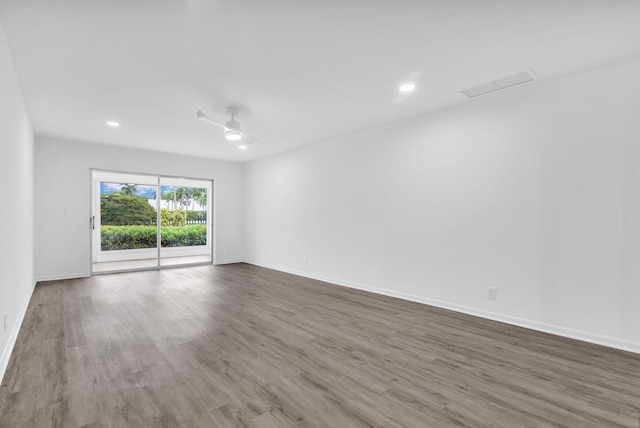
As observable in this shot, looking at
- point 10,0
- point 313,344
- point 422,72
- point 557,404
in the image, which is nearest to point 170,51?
point 10,0

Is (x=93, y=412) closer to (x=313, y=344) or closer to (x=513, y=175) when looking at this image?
Result: (x=313, y=344)

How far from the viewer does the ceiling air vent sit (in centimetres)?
302

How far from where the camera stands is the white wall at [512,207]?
272 cm

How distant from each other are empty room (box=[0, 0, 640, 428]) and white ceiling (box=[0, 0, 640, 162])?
0.07 feet

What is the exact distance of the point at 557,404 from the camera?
74.0 inches

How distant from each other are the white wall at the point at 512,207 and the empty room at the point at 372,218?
19 mm

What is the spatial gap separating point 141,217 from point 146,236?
0.61 meters

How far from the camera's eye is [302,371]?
228 cm

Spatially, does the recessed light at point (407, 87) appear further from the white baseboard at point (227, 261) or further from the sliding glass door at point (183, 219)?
the white baseboard at point (227, 261)

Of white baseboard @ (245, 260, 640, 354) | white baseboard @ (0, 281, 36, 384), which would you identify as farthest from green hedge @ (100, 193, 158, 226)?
white baseboard @ (245, 260, 640, 354)

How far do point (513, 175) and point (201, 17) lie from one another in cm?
330

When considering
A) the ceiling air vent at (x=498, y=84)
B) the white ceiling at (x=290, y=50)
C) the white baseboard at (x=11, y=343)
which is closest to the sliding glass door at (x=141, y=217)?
the white ceiling at (x=290, y=50)

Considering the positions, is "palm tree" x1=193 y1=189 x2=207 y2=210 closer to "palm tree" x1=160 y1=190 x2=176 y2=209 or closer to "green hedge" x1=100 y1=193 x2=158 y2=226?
"palm tree" x1=160 y1=190 x2=176 y2=209

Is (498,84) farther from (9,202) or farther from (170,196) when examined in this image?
(170,196)
